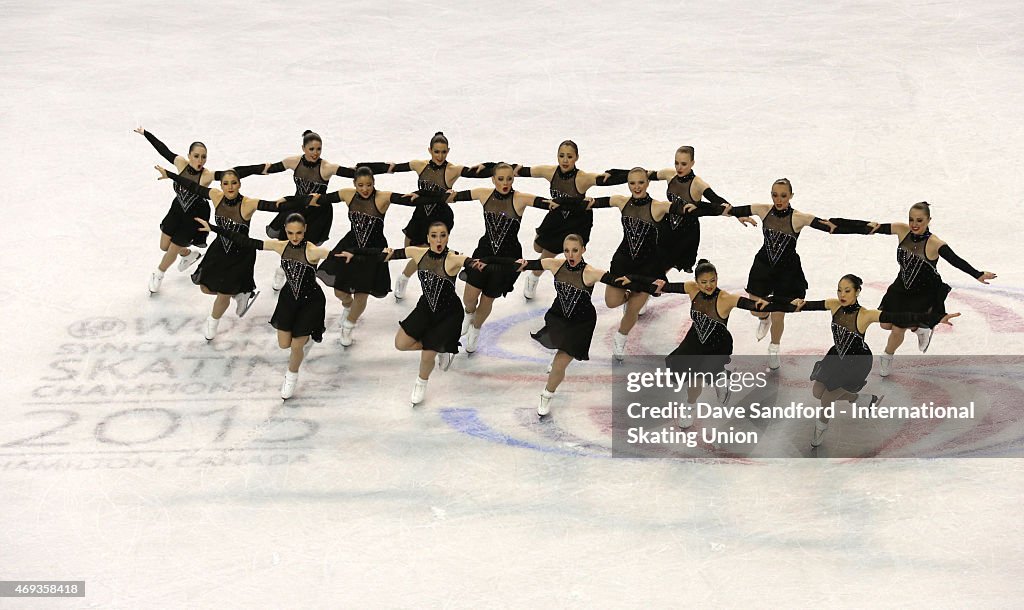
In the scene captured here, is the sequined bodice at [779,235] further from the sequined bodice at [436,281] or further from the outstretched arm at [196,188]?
the outstretched arm at [196,188]

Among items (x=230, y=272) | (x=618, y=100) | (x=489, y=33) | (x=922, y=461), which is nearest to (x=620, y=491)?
(x=922, y=461)

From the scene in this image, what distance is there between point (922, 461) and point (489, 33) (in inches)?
451

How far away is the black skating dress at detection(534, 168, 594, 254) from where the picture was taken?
12.1m

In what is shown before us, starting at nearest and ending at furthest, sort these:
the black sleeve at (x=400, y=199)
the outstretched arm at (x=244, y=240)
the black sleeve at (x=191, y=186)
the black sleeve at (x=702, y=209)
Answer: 1. the outstretched arm at (x=244, y=240)
2. the black sleeve at (x=702, y=209)
3. the black sleeve at (x=400, y=199)
4. the black sleeve at (x=191, y=186)

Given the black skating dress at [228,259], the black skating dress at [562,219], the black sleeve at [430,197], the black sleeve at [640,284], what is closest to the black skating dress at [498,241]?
the black sleeve at [430,197]

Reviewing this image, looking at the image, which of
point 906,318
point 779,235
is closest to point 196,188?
point 779,235

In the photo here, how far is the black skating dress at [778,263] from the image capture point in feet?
36.4

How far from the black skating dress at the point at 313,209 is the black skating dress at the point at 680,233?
10.5 feet

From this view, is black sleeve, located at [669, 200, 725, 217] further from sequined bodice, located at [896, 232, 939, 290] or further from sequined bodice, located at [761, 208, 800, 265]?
sequined bodice, located at [896, 232, 939, 290]

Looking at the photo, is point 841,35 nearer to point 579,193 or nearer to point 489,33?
point 489,33

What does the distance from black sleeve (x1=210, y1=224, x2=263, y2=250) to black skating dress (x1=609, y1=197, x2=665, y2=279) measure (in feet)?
10.1

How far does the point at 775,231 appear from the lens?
438 inches

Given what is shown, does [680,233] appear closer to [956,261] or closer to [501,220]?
[501,220]

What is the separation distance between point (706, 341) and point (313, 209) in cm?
419
